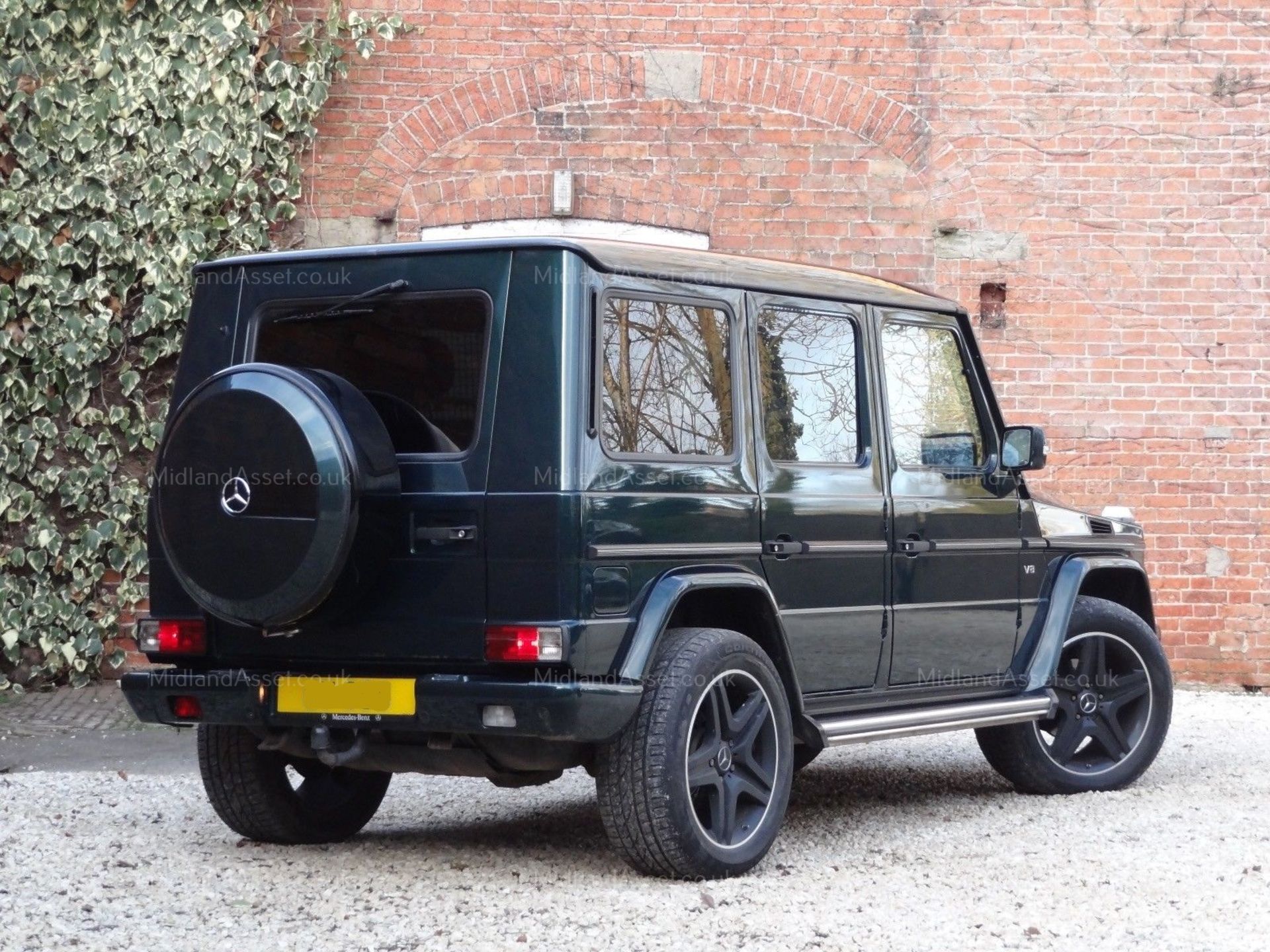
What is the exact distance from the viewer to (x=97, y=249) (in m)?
10.8

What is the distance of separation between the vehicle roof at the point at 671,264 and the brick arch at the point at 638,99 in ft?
15.2

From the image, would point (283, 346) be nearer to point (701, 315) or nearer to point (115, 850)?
Result: point (701, 315)

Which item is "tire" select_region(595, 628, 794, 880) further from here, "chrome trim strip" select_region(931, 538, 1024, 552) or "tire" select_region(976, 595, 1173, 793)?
"tire" select_region(976, 595, 1173, 793)

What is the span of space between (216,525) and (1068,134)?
25.0ft

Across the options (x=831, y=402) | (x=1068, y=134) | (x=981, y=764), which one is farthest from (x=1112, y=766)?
(x=1068, y=134)

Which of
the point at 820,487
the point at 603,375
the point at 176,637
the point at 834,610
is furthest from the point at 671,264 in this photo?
the point at 176,637

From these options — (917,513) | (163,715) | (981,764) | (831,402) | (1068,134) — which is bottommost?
(981,764)

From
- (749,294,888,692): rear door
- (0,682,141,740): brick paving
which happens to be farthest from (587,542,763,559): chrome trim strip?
(0,682,141,740): brick paving

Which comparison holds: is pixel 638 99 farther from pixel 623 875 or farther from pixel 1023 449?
pixel 623 875

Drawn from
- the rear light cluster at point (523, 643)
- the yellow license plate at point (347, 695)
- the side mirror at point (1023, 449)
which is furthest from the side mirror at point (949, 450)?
the yellow license plate at point (347, 695)

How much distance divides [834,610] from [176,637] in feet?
7.31

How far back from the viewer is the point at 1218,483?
1145 centimetres

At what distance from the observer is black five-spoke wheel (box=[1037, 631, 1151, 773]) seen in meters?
7.54

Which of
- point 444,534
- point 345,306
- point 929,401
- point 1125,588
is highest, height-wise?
point 345,306
